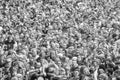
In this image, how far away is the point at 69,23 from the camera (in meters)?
4.69

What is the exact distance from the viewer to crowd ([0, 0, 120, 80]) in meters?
3.43

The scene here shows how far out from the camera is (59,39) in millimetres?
4113

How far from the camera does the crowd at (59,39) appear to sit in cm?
343

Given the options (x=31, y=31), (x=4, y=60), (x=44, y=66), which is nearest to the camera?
(x=44, y=66)

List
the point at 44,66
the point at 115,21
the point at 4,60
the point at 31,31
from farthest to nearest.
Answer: the point at 115,21
the point at 31,31
the point at 4,60
the point at 44,66

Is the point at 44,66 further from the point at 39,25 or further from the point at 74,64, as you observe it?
the point at 39,25

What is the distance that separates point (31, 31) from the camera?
14.3 feet

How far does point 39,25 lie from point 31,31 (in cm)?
36

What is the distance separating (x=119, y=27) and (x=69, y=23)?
0.86 meters

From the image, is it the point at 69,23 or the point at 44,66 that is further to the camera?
the point at 69,23

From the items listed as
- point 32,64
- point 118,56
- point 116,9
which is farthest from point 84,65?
point 116,9

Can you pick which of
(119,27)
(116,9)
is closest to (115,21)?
(119,27)

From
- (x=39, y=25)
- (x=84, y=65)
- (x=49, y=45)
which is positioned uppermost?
(x=39, y=25)

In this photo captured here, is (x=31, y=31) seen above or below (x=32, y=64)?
above
